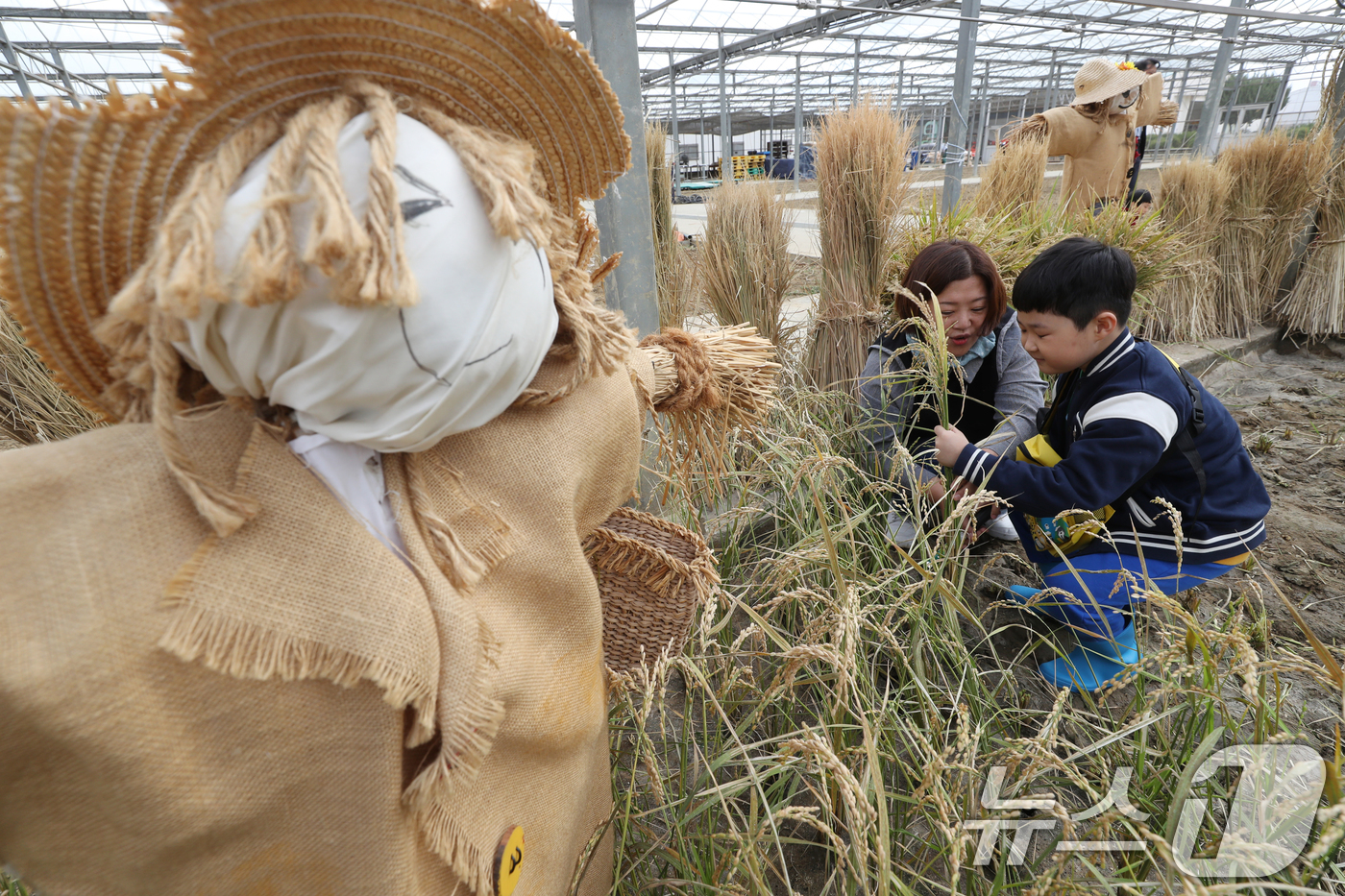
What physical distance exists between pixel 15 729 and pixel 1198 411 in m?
1.99

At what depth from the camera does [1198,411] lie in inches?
57.7

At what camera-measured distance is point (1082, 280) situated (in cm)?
146

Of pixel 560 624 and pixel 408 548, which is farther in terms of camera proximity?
pixel 560 624

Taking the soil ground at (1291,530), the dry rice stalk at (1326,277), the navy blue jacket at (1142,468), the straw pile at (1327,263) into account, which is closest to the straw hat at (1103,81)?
the straw pile at (1327,263)

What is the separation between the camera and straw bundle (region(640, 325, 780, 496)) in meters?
1.01

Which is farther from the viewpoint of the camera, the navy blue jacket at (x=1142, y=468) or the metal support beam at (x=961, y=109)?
the metal support beam at (x=961, y=109)

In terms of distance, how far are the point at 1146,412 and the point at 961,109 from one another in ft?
9.91

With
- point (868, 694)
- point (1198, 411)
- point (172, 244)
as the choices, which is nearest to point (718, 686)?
point (868, 694)

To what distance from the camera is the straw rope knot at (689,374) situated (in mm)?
1005

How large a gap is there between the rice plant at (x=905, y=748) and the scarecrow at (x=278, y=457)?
330 mm

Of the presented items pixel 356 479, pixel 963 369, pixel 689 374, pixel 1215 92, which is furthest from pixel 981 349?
pixel 1215 92

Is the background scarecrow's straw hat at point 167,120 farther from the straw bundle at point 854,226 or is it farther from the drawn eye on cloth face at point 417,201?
the straw bundle at point 854,226

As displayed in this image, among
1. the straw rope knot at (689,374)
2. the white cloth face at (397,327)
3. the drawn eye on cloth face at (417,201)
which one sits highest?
the drawn eye on cloth face at (417,201)

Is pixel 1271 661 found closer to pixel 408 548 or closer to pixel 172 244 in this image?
pixel 408 548
